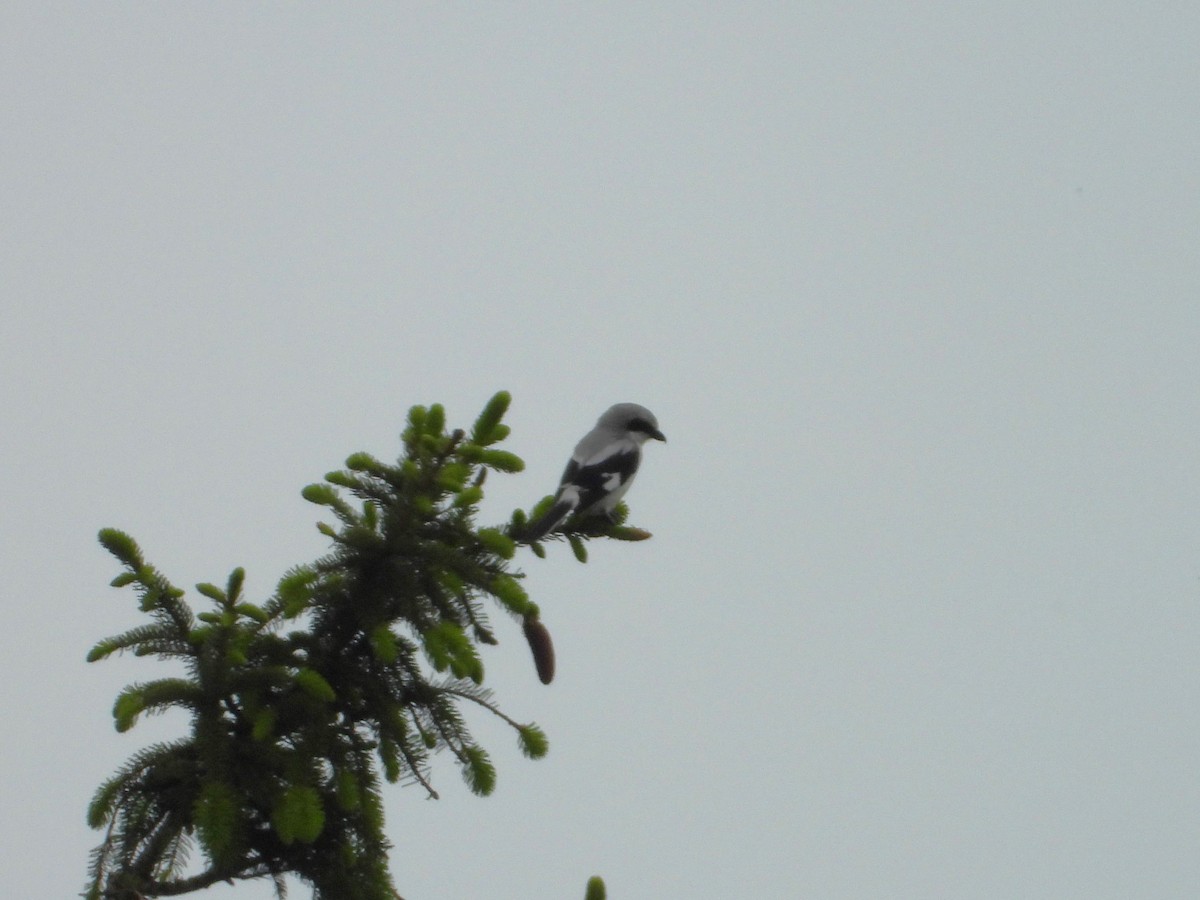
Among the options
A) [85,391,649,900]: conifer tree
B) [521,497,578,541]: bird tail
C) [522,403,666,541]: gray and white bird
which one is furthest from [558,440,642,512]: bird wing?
[85,391,649,900]: conifer tree

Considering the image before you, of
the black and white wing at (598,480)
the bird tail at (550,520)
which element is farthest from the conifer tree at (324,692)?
the black and white wing at (598,480)

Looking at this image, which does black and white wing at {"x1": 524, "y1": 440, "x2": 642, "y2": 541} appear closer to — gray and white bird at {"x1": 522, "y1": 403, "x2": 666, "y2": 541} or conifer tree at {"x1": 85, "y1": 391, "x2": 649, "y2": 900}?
gray and white bird at {"x1": 522, "y1": 403, "x2": 666, "y2": 541}

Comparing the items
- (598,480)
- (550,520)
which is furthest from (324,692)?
(598,480)

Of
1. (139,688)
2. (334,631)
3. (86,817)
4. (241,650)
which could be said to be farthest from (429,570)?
(86,817)

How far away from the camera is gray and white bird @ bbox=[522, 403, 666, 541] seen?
18.1ft

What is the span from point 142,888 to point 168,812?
25 cm

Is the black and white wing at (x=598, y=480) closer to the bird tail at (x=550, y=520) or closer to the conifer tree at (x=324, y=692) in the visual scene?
the bird tail at (x=550, y=520)

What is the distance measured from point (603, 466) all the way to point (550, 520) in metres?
2.89

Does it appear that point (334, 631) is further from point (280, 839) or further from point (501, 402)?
point (501, 402)

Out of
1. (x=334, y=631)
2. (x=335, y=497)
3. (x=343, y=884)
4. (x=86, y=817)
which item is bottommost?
(x=343, y=884)

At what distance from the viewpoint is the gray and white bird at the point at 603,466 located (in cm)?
550

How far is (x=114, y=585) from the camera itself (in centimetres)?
357

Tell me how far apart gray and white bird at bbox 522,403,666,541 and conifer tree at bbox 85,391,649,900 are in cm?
79

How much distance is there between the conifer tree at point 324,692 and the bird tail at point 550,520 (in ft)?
1.75
